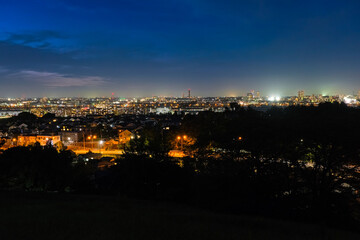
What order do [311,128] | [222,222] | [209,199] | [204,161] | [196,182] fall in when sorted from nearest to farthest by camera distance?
[222,222]
[209,199]
[196,182]
[311,128]
[204,161]

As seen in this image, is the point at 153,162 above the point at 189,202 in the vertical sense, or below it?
above

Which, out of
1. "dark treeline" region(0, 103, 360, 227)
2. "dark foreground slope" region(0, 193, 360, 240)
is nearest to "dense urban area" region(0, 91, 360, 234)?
"dark treeline" region(0, 103, 360, 227)

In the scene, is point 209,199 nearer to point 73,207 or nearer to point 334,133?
point 73,207

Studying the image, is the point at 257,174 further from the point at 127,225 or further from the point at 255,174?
the point at 127,225

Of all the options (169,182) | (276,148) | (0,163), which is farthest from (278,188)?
(0,163)

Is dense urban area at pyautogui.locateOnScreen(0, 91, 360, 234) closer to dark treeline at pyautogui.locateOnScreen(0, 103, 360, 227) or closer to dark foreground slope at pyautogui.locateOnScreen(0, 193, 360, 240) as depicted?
dark treeline at pyautogui.locateOnScreen(0, 103, 360, 227)
